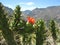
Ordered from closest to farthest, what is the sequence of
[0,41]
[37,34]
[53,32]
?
[37,34]
[0,41]
[53,32]

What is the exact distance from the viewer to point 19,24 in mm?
60219

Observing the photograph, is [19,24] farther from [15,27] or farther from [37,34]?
[37,34]

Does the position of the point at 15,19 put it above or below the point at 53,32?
above

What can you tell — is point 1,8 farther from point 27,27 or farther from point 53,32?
point 53,32

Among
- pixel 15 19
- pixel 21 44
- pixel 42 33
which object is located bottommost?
pixel 21 44

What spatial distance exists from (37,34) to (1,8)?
1346 cm

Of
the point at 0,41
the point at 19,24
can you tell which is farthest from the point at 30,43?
the point at 0,41

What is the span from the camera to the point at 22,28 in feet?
203

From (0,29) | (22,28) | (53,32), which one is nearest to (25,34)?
(22,28)

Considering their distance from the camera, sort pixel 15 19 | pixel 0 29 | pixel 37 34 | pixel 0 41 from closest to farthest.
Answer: pixel 0 29
pixel 37 34
pixel 15 19
pixel 0 41

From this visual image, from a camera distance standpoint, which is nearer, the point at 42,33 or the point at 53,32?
the point at 42,33

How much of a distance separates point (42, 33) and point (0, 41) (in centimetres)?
1715

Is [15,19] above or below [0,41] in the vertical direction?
above

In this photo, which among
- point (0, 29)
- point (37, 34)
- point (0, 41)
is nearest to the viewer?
point (0, 29)
